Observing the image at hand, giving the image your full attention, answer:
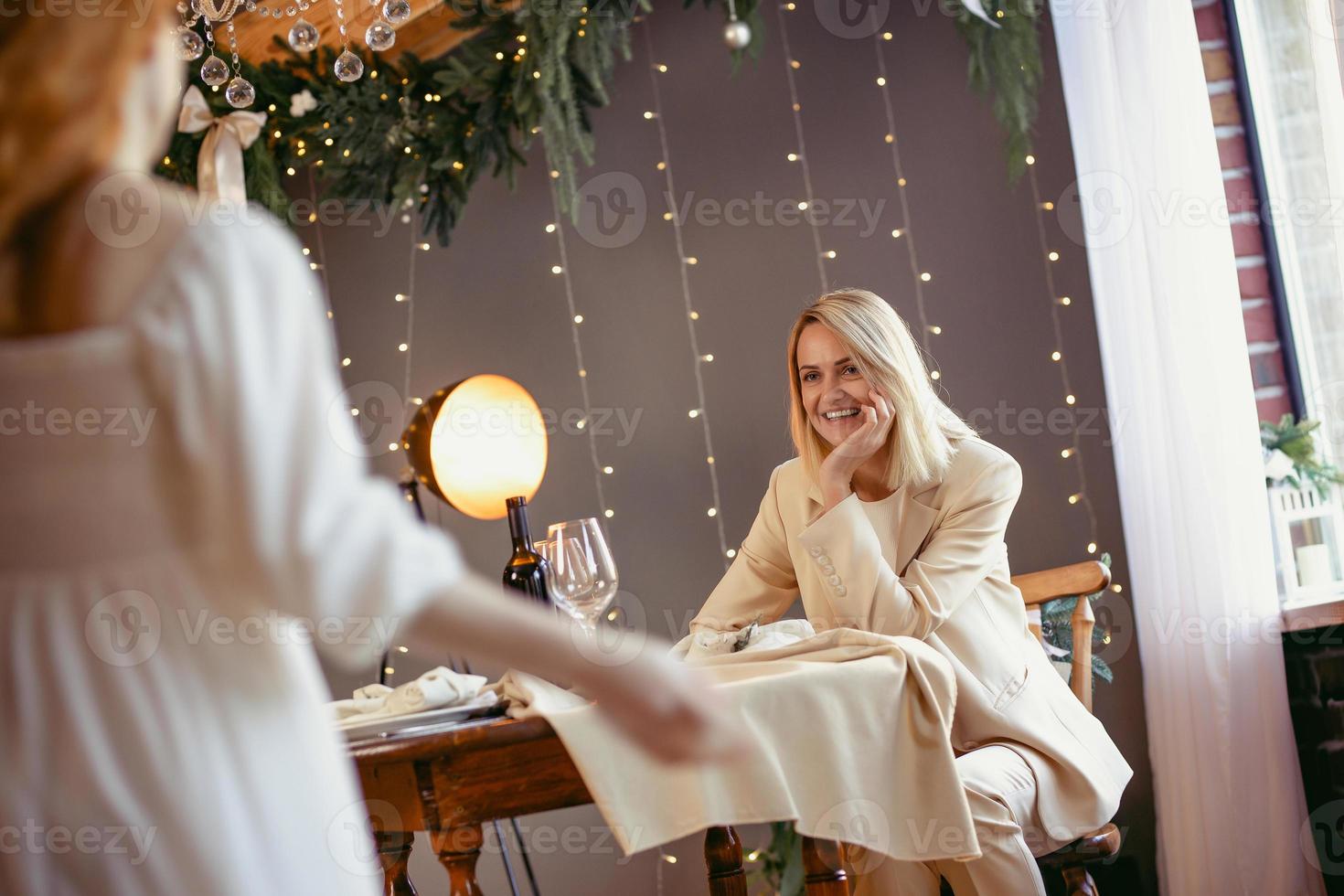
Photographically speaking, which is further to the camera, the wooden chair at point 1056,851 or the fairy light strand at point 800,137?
the fairy light strand at point 800,137

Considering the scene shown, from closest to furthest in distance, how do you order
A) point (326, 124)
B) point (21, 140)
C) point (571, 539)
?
point (21, 140)
point (571, 539)
point (326, 124)

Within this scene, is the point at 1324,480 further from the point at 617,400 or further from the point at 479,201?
the point at 479,201

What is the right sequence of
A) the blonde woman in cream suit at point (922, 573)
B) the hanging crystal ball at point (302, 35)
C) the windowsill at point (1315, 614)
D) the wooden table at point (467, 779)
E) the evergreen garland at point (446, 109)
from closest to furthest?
the wooden table at point (467, 779), the blonde woman in cream suit at point (922, 573), the hanging crystal ball at point (302, 35), the windowsill at point (1315, 614), the evergreen garland at point (446, 109)

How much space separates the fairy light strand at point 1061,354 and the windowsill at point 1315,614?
0.50 metres

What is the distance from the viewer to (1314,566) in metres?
2.99

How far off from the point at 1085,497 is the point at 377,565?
279 cm

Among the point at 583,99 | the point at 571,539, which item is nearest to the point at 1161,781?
the point at 571,539

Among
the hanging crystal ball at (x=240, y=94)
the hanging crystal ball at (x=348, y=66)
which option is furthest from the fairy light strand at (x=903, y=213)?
the hanging crystal ball at (x=240, y=94)

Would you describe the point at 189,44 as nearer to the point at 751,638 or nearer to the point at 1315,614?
the point at 751,638

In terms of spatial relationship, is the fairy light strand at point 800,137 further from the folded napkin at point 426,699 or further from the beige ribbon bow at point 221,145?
the folded napkin at point 426,699

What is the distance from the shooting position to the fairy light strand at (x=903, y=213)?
3.38 metres

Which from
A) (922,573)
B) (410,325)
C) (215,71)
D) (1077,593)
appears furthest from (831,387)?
(410,325)

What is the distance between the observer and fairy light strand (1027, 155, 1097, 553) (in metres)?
3.23

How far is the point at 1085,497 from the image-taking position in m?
3.23
